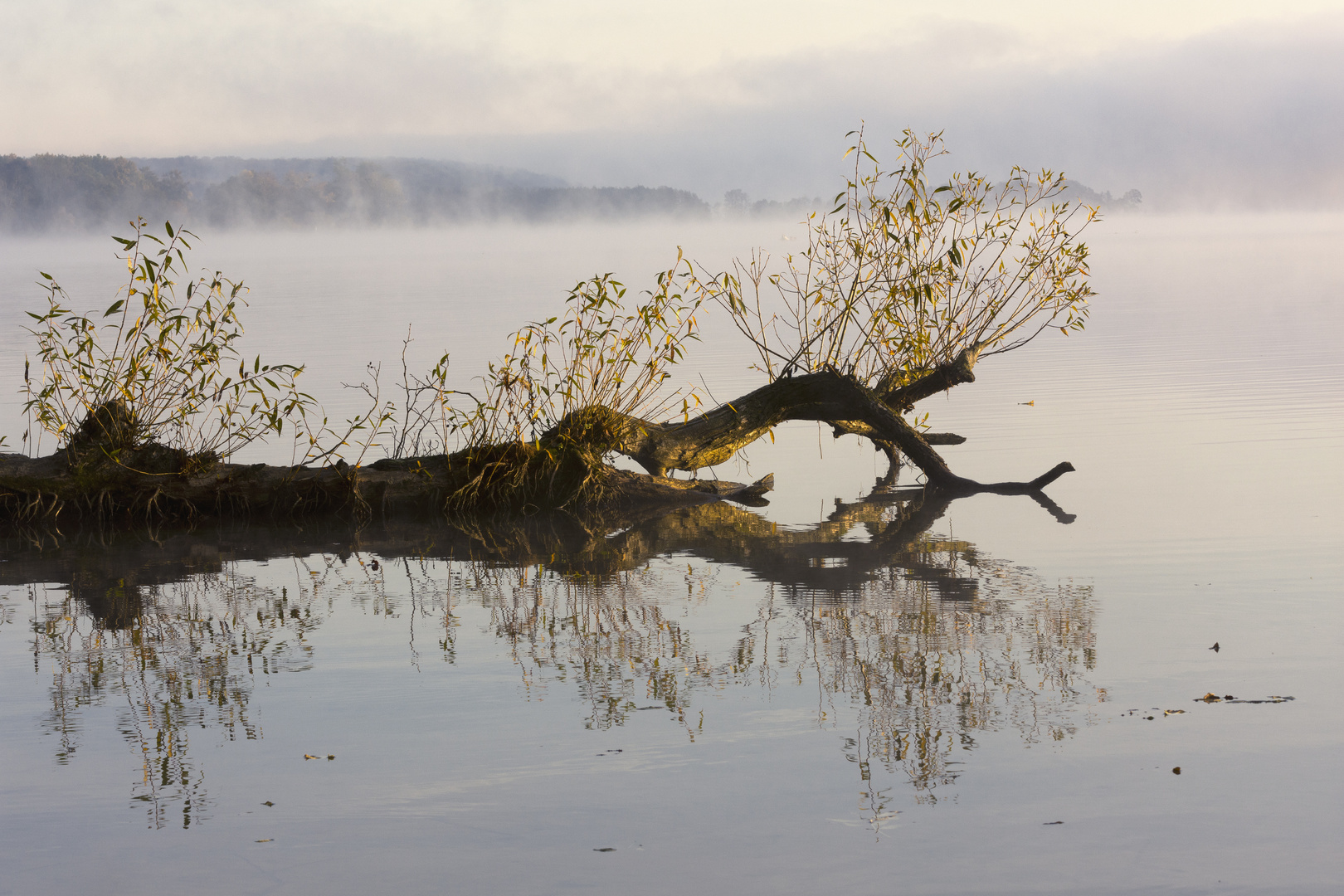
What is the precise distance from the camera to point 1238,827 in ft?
15.9

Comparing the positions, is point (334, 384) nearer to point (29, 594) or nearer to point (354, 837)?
point (29, 594)

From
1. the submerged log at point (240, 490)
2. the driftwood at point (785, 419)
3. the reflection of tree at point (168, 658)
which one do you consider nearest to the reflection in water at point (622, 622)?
the reflection of tree at point (168, 658)

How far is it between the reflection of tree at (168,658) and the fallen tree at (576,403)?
1770 mm

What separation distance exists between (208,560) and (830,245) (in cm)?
574

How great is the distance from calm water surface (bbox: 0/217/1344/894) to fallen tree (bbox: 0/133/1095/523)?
0.54 meters

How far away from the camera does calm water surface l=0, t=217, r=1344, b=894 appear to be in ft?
15.5

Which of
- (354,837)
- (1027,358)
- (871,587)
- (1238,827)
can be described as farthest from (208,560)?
(1027,358)

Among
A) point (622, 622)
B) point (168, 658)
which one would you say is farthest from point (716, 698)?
point (168, 658)

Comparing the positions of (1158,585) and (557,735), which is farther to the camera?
(1158,585)

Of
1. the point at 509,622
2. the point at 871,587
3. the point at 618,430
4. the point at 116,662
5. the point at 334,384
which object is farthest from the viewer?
the point at 334,384

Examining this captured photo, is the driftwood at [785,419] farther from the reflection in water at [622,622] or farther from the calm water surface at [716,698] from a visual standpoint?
the reflection in water at [622,622]

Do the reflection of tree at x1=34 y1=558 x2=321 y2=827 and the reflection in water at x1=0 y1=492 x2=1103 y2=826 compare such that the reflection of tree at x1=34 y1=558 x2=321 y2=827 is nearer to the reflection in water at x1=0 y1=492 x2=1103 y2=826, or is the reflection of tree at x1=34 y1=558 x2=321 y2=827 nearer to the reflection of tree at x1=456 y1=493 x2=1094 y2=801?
the reflection in water at x1=0 y1=492 x2=1103 y2=826

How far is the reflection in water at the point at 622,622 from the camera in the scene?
19.7 ft

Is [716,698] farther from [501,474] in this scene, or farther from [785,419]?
[785,419]
